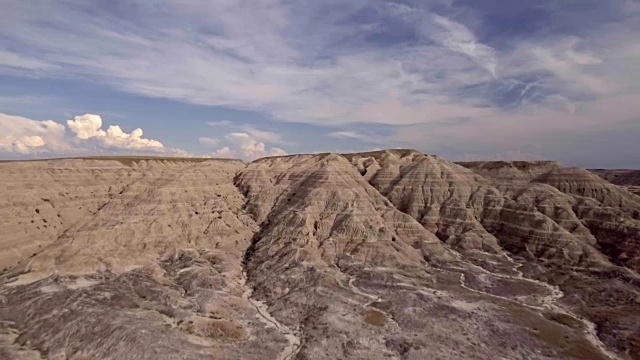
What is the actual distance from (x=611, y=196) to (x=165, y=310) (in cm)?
11318

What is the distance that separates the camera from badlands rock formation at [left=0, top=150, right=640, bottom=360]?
5328 cm

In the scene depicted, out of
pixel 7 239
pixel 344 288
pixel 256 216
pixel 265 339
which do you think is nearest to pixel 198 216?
pixel 256 216

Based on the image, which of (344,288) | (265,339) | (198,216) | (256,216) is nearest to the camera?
(265,339)

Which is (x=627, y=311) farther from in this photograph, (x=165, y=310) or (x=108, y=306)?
(x=108, y=306)

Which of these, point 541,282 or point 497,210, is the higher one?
point 497,210

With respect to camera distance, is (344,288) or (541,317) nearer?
(541,317)

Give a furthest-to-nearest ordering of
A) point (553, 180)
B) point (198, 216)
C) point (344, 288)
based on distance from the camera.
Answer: point (553, 180)
point (198, 216)
point (344, 288)

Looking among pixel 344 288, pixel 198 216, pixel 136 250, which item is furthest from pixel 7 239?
pixel 344 288

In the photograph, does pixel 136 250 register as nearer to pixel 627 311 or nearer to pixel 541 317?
pixel 541 317

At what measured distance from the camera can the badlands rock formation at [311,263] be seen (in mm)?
53281

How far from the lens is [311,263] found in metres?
79.8

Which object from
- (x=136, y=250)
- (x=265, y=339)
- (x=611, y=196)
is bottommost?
(x=265, y=339)

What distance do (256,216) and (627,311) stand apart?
254 ft

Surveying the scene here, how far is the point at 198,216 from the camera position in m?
95.4
